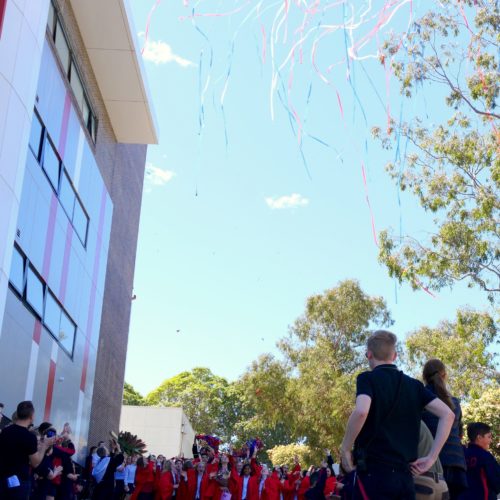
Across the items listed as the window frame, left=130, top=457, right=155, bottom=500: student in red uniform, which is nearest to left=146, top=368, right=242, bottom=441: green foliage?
left=130, top=457, right=155, bottom=500: student in red uniform

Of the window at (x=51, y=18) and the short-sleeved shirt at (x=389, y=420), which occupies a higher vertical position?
the window at (x=51, y=18)

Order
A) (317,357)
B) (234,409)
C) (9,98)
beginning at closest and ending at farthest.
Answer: (9,98)
(317,357)
(234,409)

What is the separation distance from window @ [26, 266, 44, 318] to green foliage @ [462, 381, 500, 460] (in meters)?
15.6

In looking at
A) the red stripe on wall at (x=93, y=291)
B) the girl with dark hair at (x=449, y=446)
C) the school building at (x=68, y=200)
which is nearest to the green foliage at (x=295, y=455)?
the school building at (x=68, y=200)

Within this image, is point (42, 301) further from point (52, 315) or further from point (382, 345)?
point (382, 345)

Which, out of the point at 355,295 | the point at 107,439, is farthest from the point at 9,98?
the point at 355,295

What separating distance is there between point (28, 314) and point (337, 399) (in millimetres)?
22373

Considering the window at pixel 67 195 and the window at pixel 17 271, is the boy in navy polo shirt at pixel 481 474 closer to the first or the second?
the window at pixel 17 271

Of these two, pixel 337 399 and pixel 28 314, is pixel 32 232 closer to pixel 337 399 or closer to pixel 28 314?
pixel 28 314

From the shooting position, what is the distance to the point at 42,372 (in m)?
17.9

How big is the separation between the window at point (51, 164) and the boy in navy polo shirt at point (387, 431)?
14.3m

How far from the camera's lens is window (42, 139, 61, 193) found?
58.0 ft

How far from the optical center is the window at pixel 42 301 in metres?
16.0

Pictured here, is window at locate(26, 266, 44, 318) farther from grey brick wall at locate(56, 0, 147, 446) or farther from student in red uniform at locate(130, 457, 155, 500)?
grey brick wall at locate(56, 0, 147, 446)
